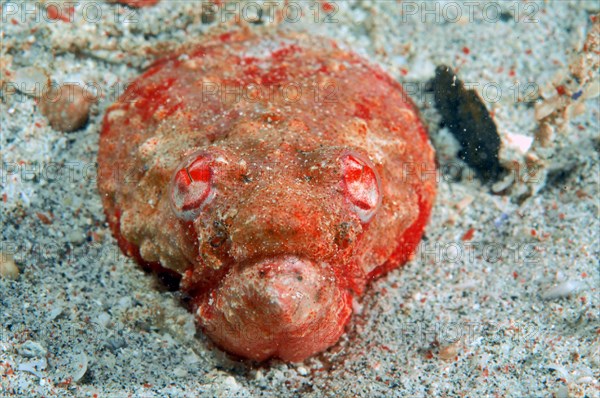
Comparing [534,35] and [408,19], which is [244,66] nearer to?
[408,19]

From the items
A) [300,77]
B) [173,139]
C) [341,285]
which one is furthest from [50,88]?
[341,285]

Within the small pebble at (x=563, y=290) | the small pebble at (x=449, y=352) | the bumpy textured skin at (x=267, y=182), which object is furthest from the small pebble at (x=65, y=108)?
the small pebble at (x=563, y=290)

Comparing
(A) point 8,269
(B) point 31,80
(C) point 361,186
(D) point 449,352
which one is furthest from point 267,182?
(B) point 31,80

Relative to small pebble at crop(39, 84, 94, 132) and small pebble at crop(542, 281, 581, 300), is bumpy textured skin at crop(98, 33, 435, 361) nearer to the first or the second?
small pebble at crop(39, 84, 94, 132)

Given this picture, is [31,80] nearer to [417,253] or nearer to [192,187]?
[192,187]

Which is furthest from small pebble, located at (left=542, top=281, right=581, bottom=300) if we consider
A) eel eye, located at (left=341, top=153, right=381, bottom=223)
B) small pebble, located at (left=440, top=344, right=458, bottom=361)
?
eel eye, located at (left=341, top=153, right=381, bottom=223)

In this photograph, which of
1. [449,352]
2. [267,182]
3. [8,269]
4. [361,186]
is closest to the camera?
[267,182]

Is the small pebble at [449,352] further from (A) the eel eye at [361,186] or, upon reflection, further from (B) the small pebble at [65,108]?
(B) the small pebble at [65,108]
